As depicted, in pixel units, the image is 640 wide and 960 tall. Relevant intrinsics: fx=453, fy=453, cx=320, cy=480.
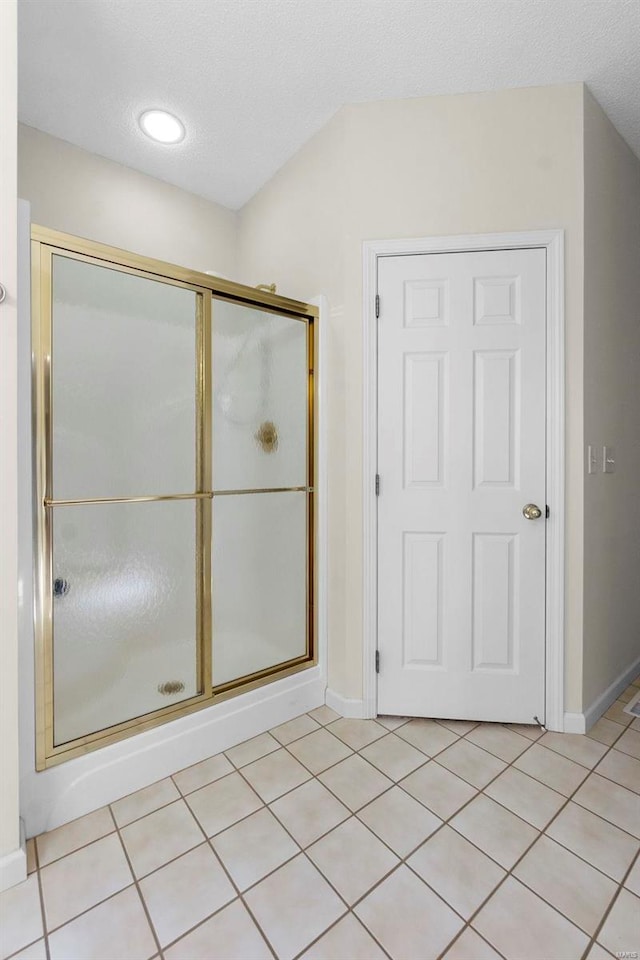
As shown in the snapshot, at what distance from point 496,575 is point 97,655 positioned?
1.62 meters

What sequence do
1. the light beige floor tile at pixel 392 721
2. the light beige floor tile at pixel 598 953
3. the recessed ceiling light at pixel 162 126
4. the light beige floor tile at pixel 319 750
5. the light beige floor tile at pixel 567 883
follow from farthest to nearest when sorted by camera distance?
1. the recessed ceiling light at pixel 162 126
2. the light beige floor tile at pixel 392 721
3. the light beige floor tile at pixel 319 750
4. the light beige floor tile at pixel 567 883
5. the light beige floor tile at pixel 598 953

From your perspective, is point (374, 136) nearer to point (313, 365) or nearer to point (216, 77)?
point (216, 77)

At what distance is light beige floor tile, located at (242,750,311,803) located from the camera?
1610mm

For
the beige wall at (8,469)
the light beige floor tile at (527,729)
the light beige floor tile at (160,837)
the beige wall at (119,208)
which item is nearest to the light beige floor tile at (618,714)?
the light beige floor tile at (527,729)

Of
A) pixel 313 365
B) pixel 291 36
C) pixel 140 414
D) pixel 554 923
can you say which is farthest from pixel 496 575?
pixel 291 36

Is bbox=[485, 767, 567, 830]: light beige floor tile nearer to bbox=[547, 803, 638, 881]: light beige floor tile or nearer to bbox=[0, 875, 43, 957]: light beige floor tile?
bbox=[547, 803, 638, 881]: light beige floor tile

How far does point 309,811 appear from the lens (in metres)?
1.51

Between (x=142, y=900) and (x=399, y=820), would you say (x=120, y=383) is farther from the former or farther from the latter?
(x=399, y=820)

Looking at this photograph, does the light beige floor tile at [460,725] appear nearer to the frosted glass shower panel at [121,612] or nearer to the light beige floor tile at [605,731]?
the light beige floor tile at [605,731]

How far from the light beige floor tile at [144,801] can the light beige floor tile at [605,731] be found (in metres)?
1.71

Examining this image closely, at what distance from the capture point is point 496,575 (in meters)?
1.99

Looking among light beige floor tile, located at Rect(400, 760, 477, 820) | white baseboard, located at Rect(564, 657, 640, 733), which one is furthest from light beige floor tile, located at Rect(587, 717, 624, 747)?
light beige floor tile, located at Rect(400, 760, 477, 820)

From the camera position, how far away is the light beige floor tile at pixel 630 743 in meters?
1.82

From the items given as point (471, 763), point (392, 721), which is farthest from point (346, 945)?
point (392, 721)
